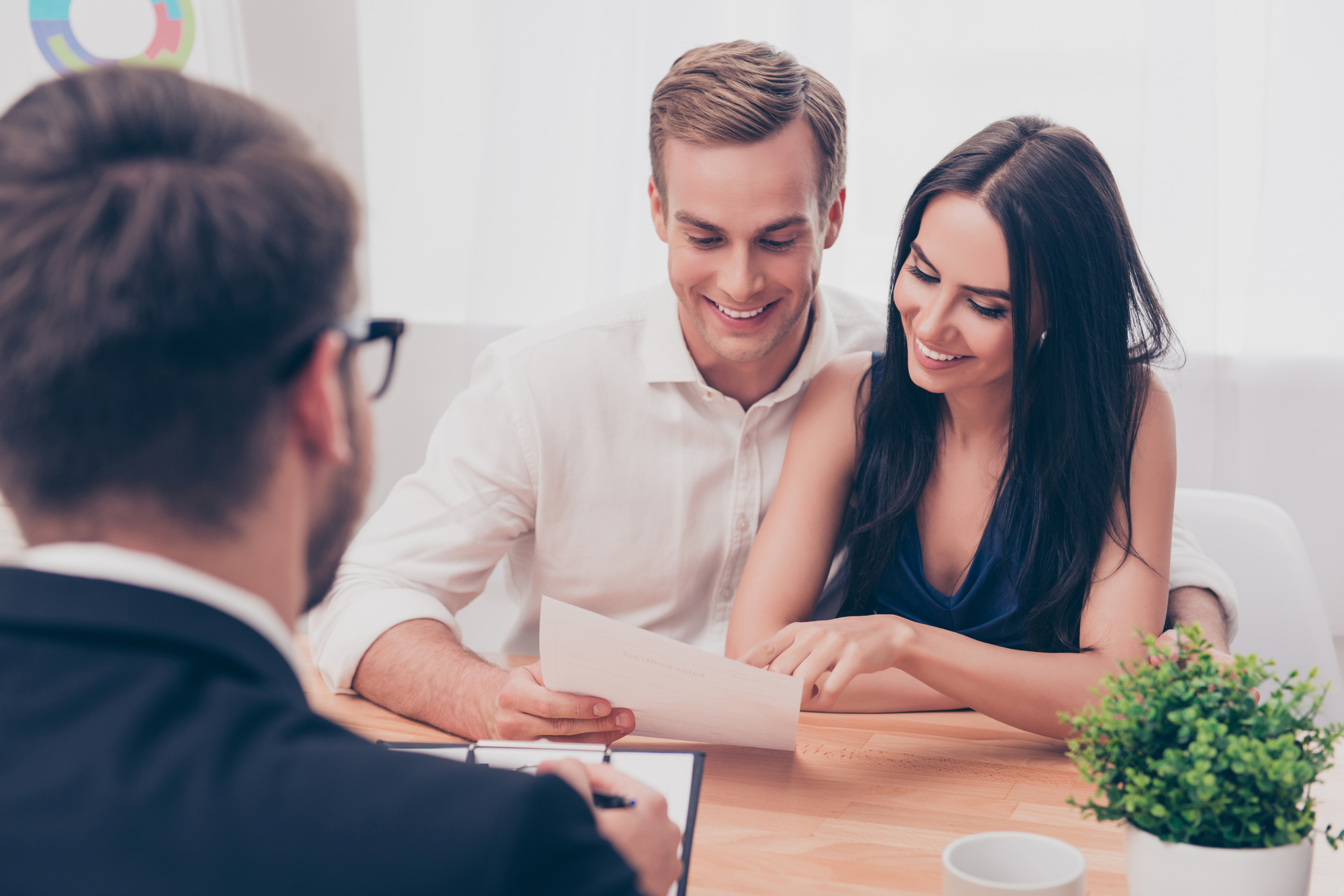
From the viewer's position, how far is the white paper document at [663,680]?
43.1 inches

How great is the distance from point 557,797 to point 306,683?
1.03 metres

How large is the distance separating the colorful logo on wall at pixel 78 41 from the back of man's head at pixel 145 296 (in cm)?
257

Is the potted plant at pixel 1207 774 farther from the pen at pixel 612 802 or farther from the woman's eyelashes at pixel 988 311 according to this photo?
the woman's eyelashes at pixel 988 311

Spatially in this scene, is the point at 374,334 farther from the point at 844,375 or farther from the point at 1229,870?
the point at 844,375

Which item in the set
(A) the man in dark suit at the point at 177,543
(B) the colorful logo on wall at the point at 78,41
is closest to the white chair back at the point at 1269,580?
(A) the man in dark suit at the point at 177,543

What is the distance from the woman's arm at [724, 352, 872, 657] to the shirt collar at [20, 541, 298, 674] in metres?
1.00

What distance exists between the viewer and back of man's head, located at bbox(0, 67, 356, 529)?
0.55 m

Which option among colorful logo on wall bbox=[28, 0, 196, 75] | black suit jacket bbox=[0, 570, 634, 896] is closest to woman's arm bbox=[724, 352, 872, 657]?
black suit jacket bbox=[0, 570, 634, 896]

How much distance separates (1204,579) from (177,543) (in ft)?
4.81

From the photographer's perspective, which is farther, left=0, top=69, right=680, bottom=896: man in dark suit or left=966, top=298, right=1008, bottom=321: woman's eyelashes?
left=966, top=298, right=1008, bottom=321: woman's eyelashes

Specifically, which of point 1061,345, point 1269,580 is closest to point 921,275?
point 1061,345

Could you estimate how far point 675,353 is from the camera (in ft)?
5.66

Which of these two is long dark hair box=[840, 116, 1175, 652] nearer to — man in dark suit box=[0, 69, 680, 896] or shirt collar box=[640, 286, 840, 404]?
shirt collar box=[640, 286, 840, 404]

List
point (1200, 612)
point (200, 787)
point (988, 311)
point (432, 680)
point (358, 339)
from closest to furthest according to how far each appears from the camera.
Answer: point (200, 787) < point (358, 339) < point (432, 680) < point (988, 311) < point (1200, 612)
